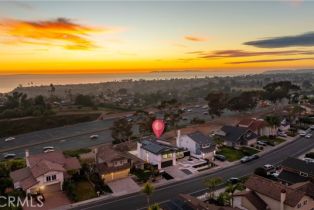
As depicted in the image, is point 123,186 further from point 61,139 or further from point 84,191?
point 61,139

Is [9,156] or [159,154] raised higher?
[159,154]

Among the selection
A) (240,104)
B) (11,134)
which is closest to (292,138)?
(240,104)

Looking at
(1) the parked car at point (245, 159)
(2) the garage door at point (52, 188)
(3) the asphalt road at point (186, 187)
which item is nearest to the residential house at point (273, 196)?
(3) the asphalt road at point (186, 187)

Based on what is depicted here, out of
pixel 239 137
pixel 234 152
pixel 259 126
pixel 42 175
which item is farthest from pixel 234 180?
pixel 259 126

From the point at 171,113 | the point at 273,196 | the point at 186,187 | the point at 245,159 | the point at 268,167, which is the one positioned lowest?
the point at 186,187

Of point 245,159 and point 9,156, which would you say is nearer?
→ point 245,159

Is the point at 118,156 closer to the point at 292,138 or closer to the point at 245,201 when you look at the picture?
the point at 245,201

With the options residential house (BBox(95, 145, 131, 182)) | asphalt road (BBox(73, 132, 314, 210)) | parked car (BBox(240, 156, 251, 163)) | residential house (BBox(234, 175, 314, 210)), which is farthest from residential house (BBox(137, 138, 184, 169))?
residential house (BBox(234, 175, 314, 210))
